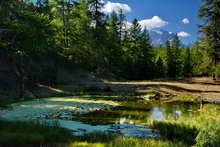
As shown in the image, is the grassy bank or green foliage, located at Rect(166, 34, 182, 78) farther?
green foliage, located at Rect(166, 34, 182, 78)

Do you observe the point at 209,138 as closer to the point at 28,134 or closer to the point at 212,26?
the point at 28,134

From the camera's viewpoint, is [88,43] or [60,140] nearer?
[60,140]

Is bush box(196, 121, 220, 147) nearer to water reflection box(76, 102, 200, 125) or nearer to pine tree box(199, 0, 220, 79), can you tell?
water reflection box(76, 102, 200, 125)

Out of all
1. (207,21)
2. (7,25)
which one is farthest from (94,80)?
(7,25)

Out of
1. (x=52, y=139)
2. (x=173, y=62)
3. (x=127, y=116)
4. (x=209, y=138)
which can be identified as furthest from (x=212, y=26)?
(x=52, y=139)

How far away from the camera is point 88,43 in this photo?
132 ft

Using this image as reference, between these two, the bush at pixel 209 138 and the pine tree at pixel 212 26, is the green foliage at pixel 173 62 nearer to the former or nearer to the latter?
A: the pine tree at pixel 212 26

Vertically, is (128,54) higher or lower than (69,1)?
lower

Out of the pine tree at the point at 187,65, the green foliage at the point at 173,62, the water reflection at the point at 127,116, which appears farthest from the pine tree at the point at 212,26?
the pine tree at the point at 187,65

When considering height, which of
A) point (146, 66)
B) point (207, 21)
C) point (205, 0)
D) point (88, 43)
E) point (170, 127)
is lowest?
point (170, 127)

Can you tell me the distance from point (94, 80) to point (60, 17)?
12.2m

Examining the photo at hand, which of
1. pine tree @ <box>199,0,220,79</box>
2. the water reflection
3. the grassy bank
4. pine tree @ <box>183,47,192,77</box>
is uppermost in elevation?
pine tree @ <box>199,0,220,79</box>

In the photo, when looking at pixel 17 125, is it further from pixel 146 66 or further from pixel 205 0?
pixel 146 66

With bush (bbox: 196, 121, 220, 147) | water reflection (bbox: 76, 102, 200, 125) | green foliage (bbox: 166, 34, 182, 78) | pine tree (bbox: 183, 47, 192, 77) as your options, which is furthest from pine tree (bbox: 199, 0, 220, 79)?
bush (bbox: 196, 121, 220, 147)
